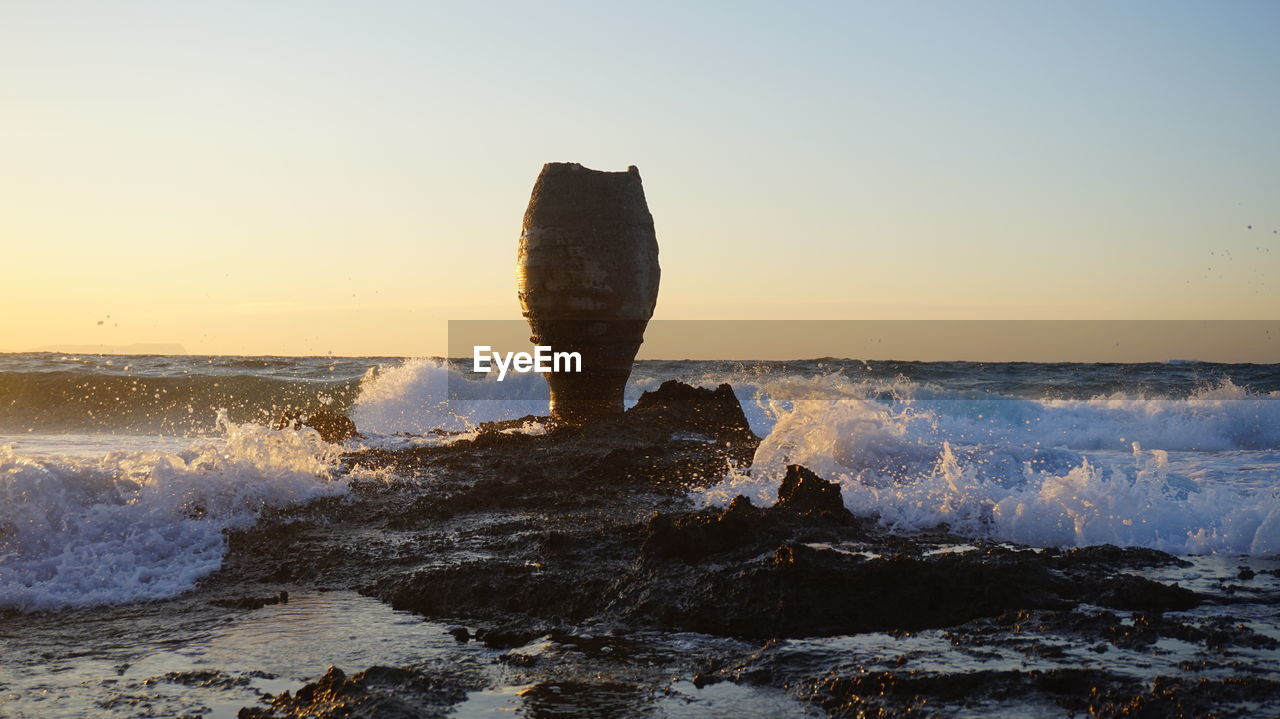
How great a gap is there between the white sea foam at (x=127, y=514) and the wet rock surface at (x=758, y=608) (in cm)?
28

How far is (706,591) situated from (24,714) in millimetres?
2794

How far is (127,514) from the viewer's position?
650 cm

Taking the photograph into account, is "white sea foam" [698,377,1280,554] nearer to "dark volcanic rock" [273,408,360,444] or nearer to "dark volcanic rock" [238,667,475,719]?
"dark volcanic rock" [238,667,475,719]

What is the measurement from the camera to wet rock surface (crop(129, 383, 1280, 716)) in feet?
12.1

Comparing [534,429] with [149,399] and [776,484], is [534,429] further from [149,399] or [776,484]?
[149,399]

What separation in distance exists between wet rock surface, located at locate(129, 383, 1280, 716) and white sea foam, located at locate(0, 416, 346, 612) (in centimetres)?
28

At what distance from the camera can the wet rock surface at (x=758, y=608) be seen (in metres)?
3.68

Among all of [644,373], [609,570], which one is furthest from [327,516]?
[644,373]

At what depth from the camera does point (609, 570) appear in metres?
A: 5.50

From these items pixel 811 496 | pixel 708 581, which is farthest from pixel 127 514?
pixel 811 496

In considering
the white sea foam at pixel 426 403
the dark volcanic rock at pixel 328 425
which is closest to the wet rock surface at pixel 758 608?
the dark volcanic rock at pixel 328 425

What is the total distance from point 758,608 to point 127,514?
13.7 ft

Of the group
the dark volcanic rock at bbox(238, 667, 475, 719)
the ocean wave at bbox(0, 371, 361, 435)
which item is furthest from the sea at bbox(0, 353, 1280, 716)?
the ocean wave at bbox(0, 371, 361, 435)

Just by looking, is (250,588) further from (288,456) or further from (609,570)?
(288,456)
